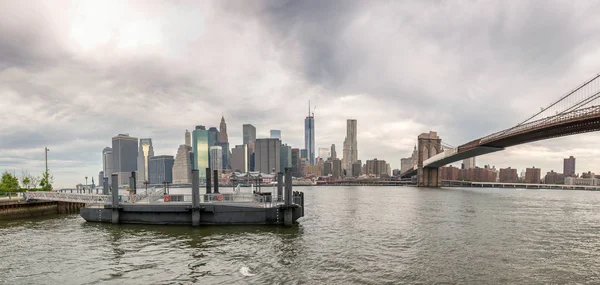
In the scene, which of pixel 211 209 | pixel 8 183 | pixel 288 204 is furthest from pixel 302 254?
pixel 8 183

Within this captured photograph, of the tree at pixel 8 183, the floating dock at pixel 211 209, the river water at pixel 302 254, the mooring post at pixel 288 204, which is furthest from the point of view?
the tree at pixel 8 183

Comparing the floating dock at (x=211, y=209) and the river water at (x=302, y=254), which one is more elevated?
the floating dock at (x=211, y=209)

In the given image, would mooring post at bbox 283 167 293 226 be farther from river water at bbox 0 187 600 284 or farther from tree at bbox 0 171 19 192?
tree at bbox 0 171 19 192

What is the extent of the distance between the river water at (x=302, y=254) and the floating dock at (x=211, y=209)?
130 centimetres

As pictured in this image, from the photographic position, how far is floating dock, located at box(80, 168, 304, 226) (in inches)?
1272

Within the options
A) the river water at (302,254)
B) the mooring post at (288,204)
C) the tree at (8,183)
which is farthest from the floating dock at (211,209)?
the tree at (8,183)

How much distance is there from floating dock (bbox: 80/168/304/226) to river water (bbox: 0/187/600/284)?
1296 mm

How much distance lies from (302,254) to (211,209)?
13.8m

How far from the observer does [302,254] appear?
22.3 m

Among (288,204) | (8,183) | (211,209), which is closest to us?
(288,204)

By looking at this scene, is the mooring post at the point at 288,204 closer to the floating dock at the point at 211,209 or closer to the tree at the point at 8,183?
the floating dock at the point at 211,209

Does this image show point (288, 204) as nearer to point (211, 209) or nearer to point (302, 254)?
point (211, 209)

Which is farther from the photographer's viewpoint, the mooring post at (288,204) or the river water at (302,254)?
the mooring post at (288,204)

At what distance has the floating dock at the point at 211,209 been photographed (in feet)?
106
